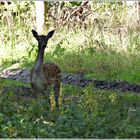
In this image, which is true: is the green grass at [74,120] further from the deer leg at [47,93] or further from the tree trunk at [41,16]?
the tree trunk at [41,16]

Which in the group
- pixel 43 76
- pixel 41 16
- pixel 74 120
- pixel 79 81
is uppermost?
pixel 41 16

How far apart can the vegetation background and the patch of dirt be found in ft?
1.07

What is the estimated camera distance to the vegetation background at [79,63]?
21.6 ft

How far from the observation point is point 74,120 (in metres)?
6.79

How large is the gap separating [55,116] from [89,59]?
7224 mm

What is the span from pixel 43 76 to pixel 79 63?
588cm

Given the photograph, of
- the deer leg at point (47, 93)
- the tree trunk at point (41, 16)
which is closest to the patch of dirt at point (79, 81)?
the deer leg at point (47, 93)

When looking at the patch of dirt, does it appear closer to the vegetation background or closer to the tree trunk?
the vegetation background

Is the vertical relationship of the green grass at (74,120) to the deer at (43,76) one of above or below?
below

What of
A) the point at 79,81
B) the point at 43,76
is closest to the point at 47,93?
the point at 43,76

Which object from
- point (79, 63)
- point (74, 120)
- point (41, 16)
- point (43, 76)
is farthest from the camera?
point (41, 16)

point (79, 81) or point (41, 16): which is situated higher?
point (41, 16)

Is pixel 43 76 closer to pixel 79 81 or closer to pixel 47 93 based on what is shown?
pixel 47 93

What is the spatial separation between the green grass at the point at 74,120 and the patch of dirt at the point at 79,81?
2688 mm
